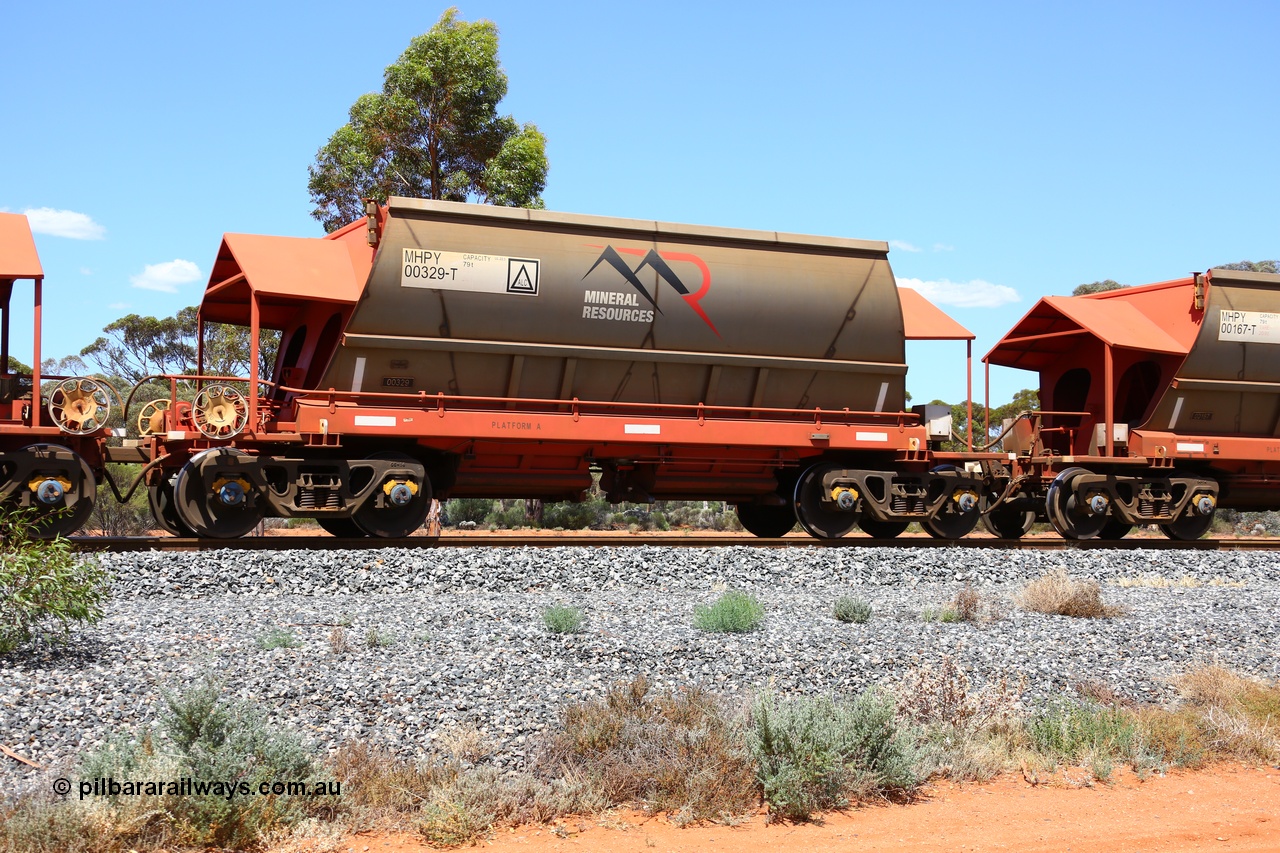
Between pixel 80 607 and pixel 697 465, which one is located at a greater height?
pixel 697 465

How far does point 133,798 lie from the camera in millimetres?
5043

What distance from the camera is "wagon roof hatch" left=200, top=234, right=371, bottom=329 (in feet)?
40.5

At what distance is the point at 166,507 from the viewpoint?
13.0 m

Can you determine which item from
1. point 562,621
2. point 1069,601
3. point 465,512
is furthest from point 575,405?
point 465,512

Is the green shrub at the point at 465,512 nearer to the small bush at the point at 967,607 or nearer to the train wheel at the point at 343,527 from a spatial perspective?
the train wheel at the point at 343,527

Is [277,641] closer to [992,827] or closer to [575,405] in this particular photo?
[992,827]

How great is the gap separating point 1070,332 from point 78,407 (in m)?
13.4

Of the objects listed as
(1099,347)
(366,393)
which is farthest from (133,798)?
(1099,347)

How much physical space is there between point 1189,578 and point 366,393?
31.7 feet

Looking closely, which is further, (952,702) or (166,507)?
(166,507)

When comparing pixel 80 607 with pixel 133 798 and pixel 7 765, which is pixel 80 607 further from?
pixel 133 798

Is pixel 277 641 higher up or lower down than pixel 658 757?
higher up

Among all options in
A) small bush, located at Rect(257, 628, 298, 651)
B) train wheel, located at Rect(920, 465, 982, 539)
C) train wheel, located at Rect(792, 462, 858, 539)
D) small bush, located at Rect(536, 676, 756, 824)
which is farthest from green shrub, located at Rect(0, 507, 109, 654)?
train wheel, located at Rect(920, 465, 982, 539)

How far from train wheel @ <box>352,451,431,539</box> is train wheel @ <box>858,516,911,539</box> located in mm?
6311
